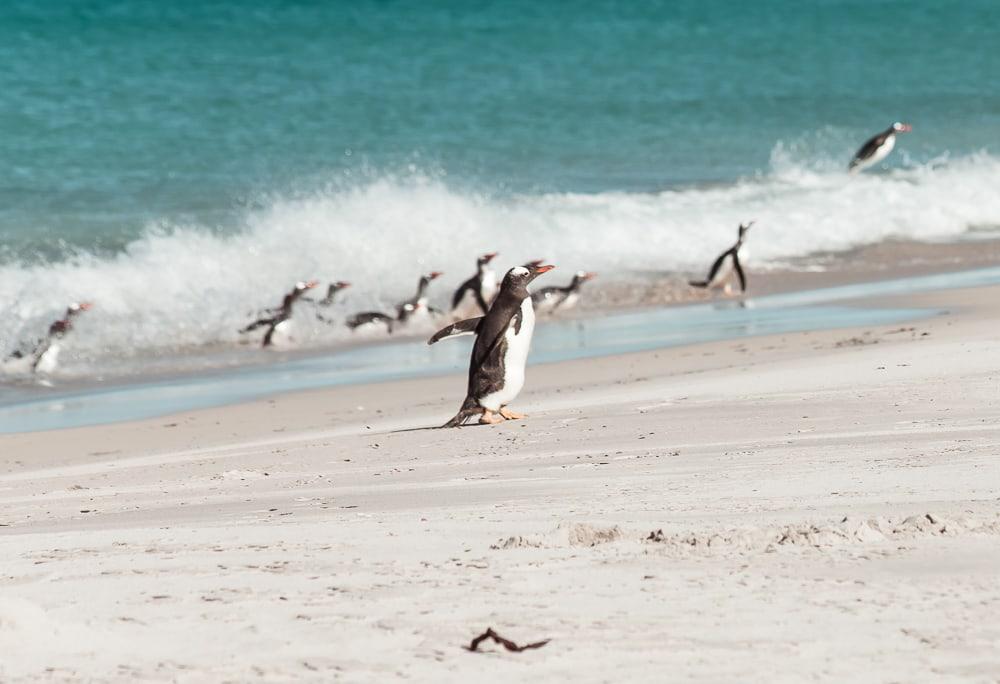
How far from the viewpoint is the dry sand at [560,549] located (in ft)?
11.8

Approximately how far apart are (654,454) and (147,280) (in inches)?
427

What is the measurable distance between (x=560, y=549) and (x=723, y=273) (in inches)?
458

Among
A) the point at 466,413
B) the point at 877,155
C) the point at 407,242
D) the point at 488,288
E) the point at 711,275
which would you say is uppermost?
the point at 877,155

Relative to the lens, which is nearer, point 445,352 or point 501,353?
point 501,353

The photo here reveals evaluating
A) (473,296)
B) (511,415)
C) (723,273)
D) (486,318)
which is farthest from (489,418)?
(723,273)

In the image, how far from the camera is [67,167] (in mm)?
24000

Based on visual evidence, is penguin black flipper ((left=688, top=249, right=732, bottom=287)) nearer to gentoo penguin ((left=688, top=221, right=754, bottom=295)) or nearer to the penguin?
gentoo penguin ((left=688, top=221, right=754, bottom=295))

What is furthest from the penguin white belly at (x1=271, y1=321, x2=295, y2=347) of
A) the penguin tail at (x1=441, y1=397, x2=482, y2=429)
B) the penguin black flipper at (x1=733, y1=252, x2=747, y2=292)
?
the penguin tail at (x1=441, y1=397, x2=482, y2=429)

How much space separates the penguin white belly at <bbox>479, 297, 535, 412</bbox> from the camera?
8062mm

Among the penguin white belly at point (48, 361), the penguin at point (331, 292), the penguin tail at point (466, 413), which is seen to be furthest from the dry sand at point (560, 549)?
the penguin at point (331, 292)

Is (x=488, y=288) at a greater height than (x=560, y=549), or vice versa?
(x=488, y=288)

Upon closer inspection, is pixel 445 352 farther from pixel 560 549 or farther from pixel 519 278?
pixel 560 549

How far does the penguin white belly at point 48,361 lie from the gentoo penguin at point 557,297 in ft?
12.9

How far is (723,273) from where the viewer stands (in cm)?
1584
